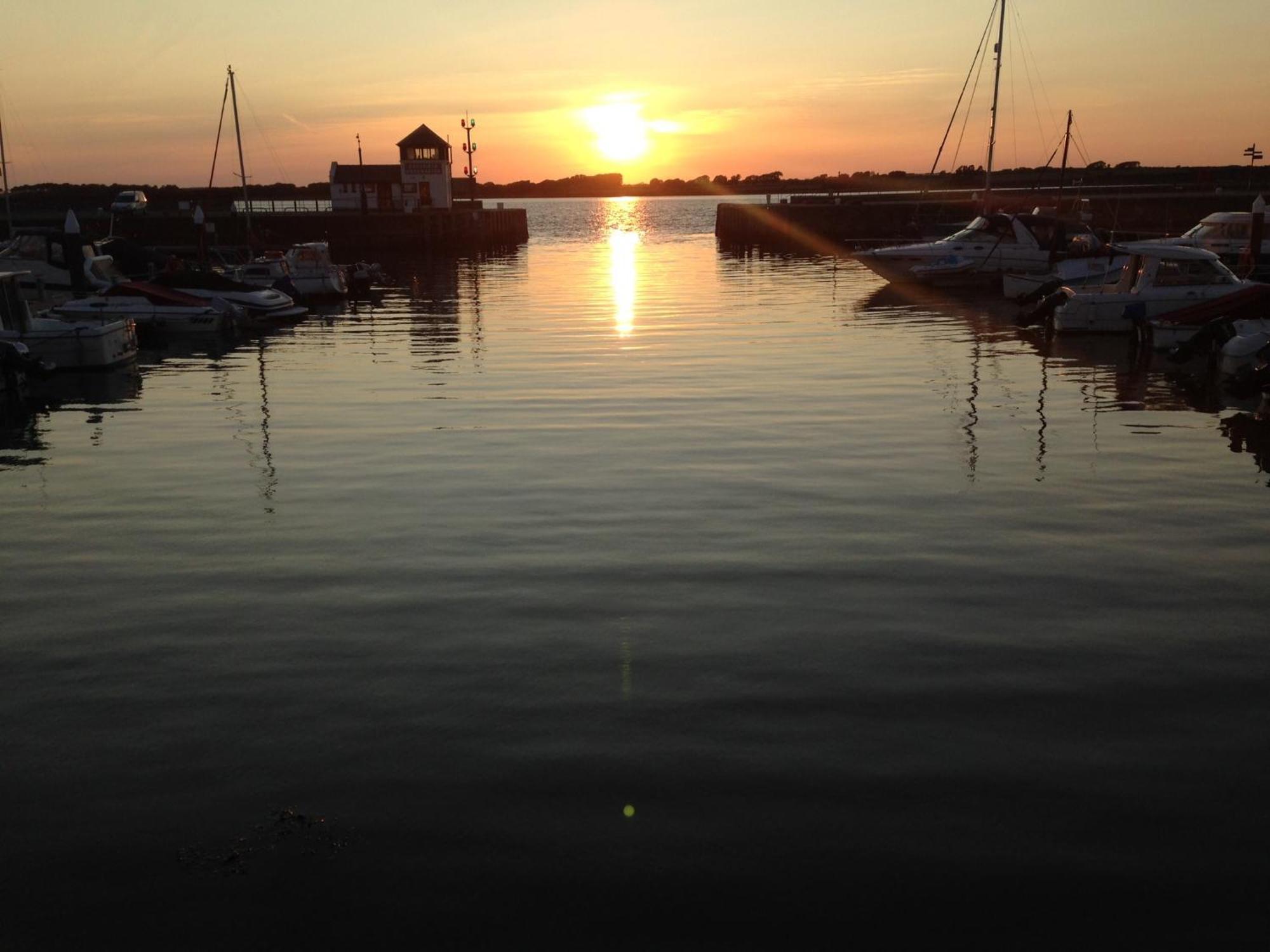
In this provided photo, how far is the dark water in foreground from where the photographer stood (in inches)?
223

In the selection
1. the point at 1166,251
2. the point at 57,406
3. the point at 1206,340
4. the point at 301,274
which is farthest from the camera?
the point at 301,274

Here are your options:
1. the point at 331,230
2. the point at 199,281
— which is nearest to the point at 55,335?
the point at 199,281

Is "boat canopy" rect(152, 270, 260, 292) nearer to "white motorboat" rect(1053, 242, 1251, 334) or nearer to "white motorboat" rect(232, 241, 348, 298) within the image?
"white motorboat" rect(232, 241, 348, 298)

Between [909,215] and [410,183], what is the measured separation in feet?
126

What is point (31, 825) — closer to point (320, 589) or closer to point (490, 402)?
point (320, 589)

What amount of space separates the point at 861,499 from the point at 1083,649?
15.6 ft

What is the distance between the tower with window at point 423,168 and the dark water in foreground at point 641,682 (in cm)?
7236

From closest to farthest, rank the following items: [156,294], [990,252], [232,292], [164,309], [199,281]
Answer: [164,309], [156,294], [199,281], [232,292], [990,252]

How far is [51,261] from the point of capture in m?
40.2

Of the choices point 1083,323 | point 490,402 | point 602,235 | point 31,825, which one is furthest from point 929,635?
point 602,235

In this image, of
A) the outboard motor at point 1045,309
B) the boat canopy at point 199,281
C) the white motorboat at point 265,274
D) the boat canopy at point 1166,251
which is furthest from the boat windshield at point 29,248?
the boat canopy at point 1166,251

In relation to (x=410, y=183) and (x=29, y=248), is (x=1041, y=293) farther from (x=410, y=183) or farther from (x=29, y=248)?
(x=410, y=183)

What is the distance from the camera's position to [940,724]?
7402 mm

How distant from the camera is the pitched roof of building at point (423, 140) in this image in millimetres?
87062
